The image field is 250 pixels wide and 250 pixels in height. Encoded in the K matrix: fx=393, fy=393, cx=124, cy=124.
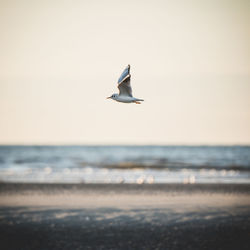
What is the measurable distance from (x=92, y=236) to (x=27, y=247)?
1.66 meters

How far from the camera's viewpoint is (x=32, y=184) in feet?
62.7

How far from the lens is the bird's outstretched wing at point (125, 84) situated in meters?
7.89

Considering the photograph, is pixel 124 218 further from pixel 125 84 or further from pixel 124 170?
pixel 124 170

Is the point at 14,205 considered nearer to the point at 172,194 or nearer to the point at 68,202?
the point at 68,202

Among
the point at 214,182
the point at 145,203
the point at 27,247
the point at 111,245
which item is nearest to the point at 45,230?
the point at 27,247

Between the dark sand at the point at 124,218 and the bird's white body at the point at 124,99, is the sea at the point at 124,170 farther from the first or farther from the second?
the bird's white body at the point at 124,99

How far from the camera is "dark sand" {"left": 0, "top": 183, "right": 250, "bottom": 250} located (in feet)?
32.6

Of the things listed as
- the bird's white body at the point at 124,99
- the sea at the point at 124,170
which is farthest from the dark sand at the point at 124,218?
the bird's white body at the point at 124,99

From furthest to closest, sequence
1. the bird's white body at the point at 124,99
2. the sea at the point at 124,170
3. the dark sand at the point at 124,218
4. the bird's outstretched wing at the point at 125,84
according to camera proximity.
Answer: the sea at the point at 124,170, the dark sand at the point at 124,218, the bird's outstretched wing at the point at 125,84, the bird's white body at the point at 124,99

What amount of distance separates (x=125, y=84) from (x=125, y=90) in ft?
0.48

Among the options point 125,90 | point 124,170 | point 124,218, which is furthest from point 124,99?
point 124,170

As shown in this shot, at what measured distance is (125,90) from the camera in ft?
26.4

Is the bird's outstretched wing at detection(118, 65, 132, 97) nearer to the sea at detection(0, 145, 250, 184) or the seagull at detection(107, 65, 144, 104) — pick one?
the seagull at detection(107, 65, 144, 104)

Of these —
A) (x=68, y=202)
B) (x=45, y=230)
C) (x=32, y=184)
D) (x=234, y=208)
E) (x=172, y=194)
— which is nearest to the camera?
(x=45, y=230)
